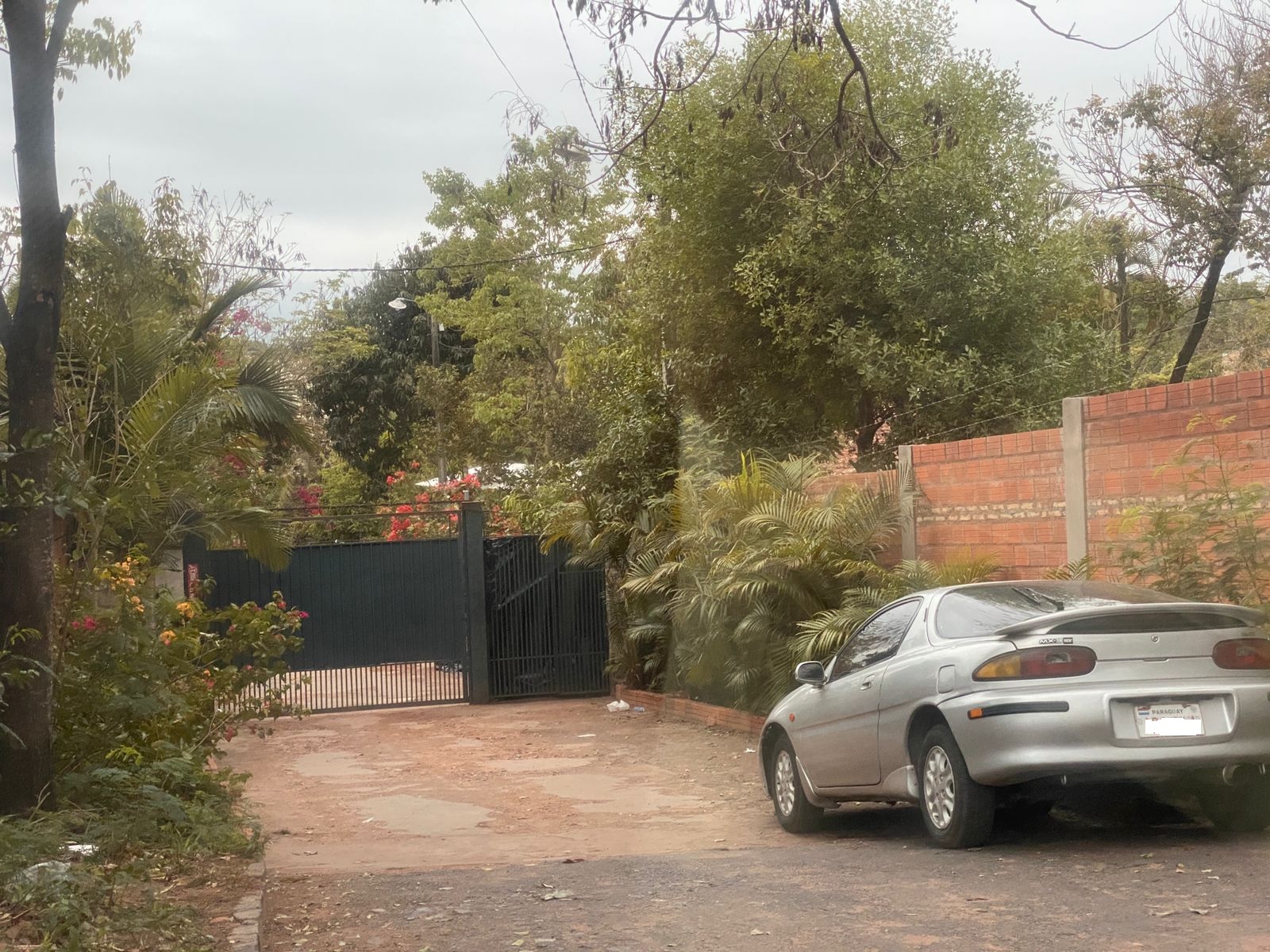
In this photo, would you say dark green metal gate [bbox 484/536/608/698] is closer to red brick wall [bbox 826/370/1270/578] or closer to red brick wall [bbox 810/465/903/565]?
red brick wall [bbox 810/465/903/565]

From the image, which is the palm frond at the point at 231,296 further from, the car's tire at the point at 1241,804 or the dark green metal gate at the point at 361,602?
the car's tire at the point at 1241,804

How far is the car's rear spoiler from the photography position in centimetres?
715

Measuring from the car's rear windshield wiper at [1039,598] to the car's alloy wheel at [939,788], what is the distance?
0.96 m

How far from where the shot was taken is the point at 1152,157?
2019 cm

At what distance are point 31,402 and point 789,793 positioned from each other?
5.13m

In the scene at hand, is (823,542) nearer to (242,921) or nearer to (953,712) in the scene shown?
(953,712)

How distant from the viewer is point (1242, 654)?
7082 mm

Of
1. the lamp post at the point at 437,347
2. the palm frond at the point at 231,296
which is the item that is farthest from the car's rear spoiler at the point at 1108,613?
the lamp post at the point at 437,347

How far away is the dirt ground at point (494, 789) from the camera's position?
8.98m

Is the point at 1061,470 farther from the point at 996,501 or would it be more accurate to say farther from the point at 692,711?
the point at 692,711

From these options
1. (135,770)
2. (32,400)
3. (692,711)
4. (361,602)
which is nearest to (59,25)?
(32,400)

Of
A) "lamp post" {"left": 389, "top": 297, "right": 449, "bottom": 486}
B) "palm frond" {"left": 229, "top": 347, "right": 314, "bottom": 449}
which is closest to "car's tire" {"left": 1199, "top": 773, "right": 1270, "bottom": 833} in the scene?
"palm frond" {"left": 229, "top": 347, "right": 314, "bottom": 449}

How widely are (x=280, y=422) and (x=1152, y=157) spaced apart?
41.5 feet

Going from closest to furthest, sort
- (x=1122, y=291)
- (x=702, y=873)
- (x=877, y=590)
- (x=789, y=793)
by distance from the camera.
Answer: (x=702, y=873)
(x=789, y=793)
(x=877, y=590)
(x=1122, y=291)
